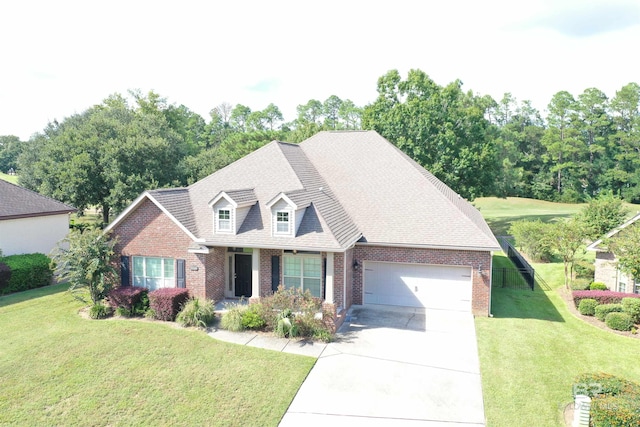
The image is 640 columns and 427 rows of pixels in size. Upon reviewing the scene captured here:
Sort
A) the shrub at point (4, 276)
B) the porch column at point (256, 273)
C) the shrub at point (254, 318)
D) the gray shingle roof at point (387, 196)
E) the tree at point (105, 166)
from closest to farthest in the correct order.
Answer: the shrub at point (254, 318) → the porch column at point (256, 273) → the gray shingle roof at point (387, 196) → the shrub at point (4, 276) → the tree at point (105, 166)

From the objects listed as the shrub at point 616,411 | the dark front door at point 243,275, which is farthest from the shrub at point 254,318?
the shrub at point 616,411

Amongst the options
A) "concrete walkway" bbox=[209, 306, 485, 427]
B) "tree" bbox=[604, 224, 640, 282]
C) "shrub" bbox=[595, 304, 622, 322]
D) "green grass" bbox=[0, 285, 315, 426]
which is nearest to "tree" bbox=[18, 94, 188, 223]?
"green grass" bbox=[0, 285, 315, 426]

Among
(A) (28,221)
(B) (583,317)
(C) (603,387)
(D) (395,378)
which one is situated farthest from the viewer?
(A) (28,221)

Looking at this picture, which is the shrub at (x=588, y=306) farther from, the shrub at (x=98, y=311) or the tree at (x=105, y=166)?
the tree at (x=105, y=166)

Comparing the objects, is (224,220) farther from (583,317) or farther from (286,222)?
(583,317)

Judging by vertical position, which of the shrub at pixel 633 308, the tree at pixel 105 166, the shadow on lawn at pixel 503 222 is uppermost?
the tree at pixel 105 166

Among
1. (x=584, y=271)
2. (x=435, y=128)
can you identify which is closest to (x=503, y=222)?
(x=435, y=128)
